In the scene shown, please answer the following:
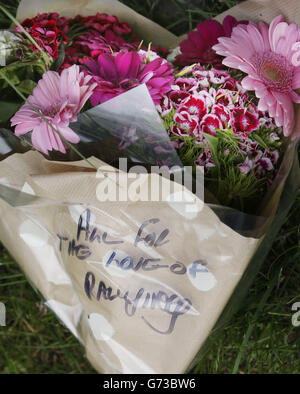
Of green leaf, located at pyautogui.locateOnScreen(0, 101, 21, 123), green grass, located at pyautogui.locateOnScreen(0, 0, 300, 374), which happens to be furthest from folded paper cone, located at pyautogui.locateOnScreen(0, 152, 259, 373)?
green grass, located at pyautogui.locateOnScreen(0, 0, 300, 374)

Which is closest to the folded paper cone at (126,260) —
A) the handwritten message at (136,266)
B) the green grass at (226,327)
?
the handwritten message at (136,266)

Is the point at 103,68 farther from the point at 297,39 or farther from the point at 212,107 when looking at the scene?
the point at 297,39

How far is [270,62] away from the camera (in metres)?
0.63

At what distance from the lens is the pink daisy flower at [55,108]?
56 centimetres

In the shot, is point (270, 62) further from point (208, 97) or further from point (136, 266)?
point (136, 266)

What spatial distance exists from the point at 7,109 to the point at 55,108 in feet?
0.33

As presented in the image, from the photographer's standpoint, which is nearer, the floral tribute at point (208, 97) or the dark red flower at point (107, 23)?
the floral tribute at point (208, 97)

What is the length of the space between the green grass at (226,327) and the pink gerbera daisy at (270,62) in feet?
0.80

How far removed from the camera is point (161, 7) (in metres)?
0.87

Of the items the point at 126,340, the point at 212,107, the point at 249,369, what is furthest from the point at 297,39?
the point at 249,369

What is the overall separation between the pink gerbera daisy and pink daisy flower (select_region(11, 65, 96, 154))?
0.20m

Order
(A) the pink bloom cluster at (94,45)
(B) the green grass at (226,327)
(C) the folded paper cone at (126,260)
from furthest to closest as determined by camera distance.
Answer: (B) the green grass at (226,327), (A) the pink bloom cluster at (94,45), (C) the folded paper cone at (126,260)

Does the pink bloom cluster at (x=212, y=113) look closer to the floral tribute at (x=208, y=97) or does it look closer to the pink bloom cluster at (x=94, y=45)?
the floral tribute at (x=208, y=97)

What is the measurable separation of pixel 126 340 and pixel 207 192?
0.79ft
